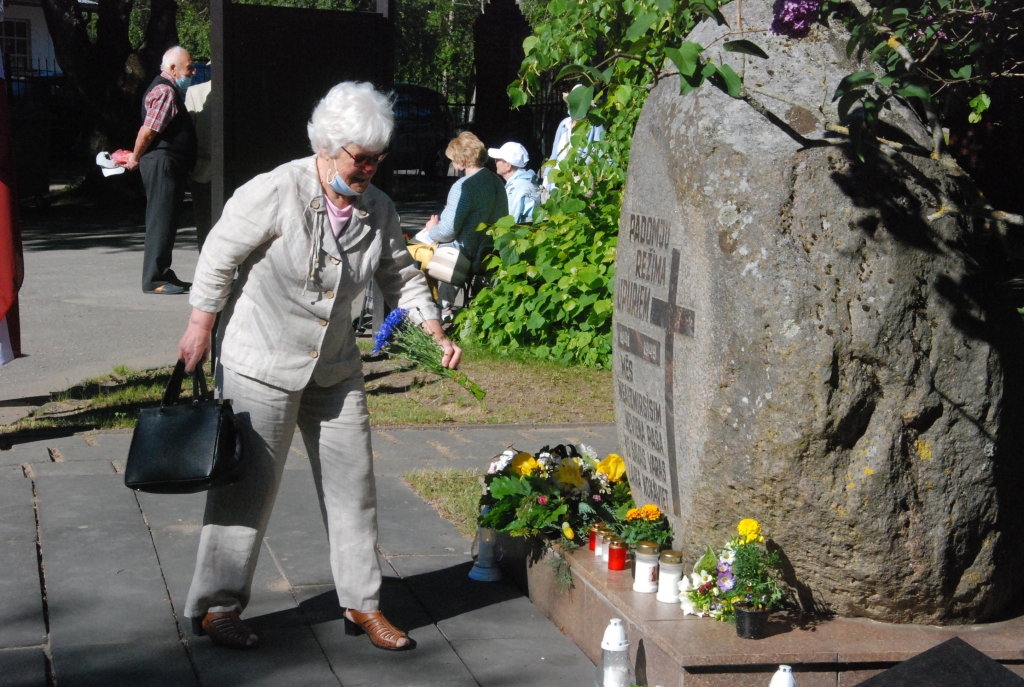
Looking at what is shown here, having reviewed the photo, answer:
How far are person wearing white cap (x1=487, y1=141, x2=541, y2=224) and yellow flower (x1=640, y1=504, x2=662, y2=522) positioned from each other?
5.57 meters

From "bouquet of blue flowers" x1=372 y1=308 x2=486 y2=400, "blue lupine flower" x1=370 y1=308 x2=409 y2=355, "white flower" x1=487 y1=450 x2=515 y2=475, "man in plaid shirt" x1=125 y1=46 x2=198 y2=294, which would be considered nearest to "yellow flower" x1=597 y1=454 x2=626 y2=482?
"white flower" x1=487 y1=450 x2=515 y2=475

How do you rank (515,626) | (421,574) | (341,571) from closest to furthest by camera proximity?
1. (341,571)
2. (515,626)
3. (421,574)

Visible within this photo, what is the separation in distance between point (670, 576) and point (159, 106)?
739cm

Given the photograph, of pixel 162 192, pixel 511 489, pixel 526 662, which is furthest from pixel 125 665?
pixel 162 192

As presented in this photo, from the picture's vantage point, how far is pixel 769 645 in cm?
327

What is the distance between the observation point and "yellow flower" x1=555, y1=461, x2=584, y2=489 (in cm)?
430

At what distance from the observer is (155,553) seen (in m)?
4.59

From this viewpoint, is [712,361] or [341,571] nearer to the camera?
[712,361]

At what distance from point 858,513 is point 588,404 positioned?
4.04 metres

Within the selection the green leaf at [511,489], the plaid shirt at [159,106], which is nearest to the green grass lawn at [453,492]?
the green leaf at [511,489]

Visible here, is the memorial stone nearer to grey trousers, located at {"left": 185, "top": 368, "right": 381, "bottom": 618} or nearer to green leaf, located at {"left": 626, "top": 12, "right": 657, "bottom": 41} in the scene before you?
green leaf, located at {"left": 626, "top": 12, "right": 657, "bottom": 41}

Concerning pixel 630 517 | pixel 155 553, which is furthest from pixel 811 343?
pixel 155 553

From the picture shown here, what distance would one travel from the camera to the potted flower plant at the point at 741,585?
3.29m

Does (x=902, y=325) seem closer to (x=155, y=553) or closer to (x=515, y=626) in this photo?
(x=515, y=626)
